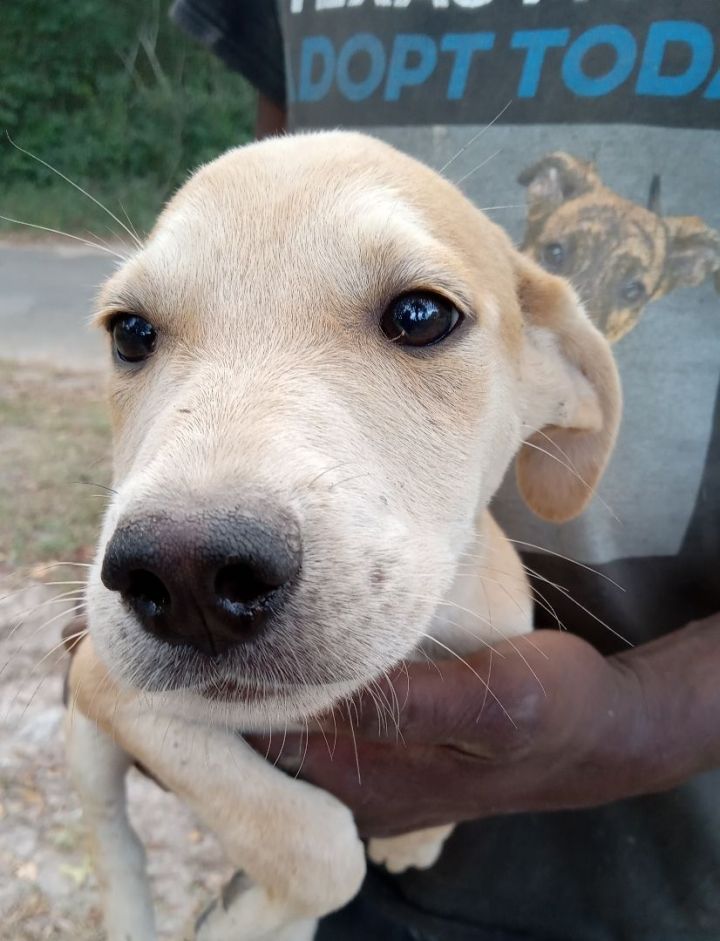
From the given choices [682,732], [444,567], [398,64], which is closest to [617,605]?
[682,732]

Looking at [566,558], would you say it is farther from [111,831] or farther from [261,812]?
[111,831]

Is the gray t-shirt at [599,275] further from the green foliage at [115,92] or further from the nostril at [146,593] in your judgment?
the green foliage at [115,92]

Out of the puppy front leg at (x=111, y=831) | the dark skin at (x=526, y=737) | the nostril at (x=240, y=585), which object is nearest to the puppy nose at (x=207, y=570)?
the nostril at (x=240, y=585)

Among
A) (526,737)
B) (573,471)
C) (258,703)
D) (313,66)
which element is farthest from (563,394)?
(313,66)

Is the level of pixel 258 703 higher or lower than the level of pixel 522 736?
higher

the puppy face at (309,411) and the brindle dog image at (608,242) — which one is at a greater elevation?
the brindle dog image at (608,242)
